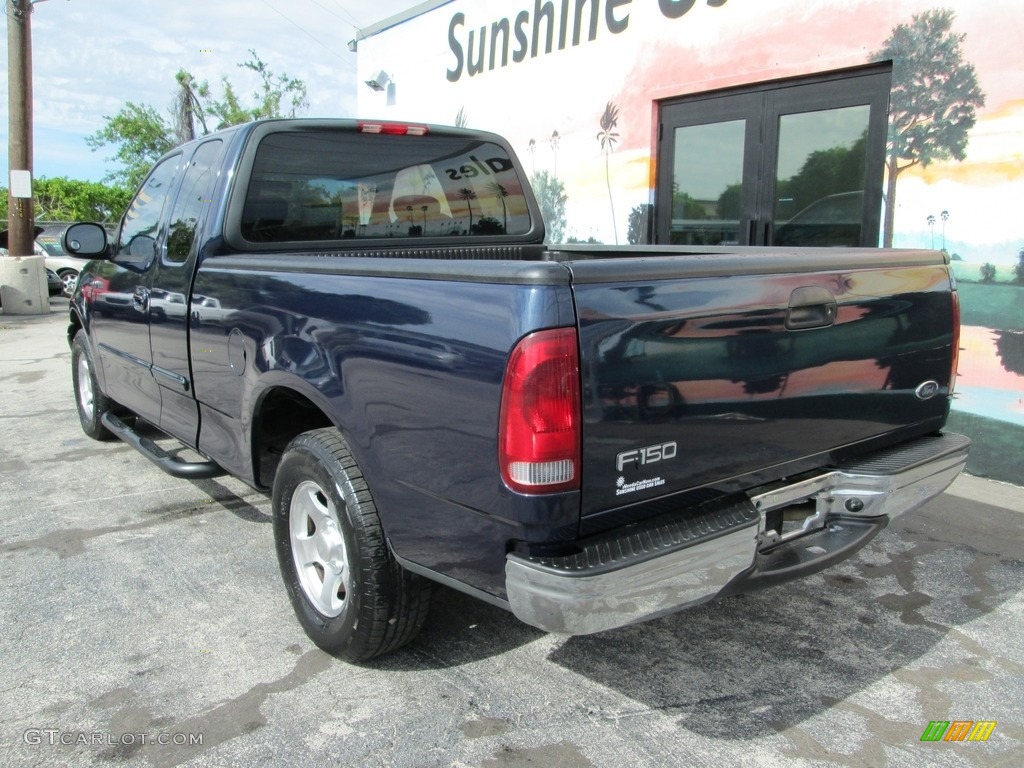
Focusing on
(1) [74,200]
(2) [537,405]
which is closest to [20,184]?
(2) [537,405]

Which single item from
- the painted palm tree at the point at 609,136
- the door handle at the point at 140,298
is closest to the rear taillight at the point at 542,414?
the door handle at the point at 140,298

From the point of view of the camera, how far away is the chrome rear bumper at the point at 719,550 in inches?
85.0

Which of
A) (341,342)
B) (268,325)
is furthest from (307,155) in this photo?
(341,342)

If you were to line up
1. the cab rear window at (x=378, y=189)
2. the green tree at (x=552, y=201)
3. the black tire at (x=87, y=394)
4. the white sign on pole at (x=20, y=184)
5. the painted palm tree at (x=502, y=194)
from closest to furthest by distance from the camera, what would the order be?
the cab rear window at (x=378, y=189)
the painted palm tree at (x=502, y=194)
the black tire at (x=87, y=394)
the green tree at (x=552, y=201)
the white sign on pole at (x=20, y=184)

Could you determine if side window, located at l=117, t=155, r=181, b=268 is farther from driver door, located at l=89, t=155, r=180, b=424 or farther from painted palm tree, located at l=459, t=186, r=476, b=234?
painted palm tree, located at l=459, t=186, r=476, b=234

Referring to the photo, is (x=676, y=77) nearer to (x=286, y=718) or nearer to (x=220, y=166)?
(x=220, y=166)

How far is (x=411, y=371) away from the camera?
7.81 ft

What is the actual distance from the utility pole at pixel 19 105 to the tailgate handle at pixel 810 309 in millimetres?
14946

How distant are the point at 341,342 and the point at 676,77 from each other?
5402 mm

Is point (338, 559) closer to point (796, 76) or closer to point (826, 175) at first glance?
point (826, 175)

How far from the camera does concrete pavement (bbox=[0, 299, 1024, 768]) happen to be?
8.31 ft

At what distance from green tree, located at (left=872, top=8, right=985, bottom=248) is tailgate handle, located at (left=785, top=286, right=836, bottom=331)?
137 inches

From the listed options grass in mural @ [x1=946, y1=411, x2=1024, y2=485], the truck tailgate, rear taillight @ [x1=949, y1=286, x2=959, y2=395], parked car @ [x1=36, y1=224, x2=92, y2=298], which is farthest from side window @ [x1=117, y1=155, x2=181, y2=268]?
parked car @ [x1=36, y1=224, x2=92, y2=298]

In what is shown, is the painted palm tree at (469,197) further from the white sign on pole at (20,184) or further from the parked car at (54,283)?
the parked car at (54,283)
